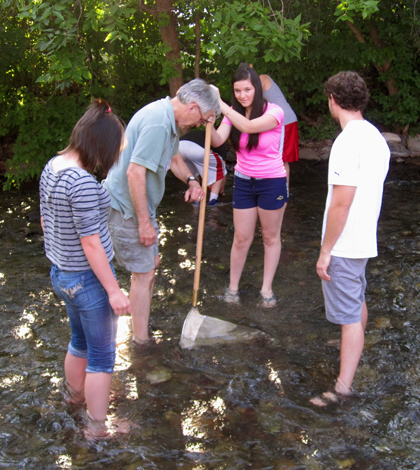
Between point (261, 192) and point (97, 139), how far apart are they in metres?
1.99

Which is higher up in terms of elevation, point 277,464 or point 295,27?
point 295,27

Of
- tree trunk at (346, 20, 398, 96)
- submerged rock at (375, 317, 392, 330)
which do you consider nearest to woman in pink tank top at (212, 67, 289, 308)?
submerged rock at (375, 317, 392, 330)

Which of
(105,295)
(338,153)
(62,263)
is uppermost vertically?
(338,153)

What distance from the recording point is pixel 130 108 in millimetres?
9930

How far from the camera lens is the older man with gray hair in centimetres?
306

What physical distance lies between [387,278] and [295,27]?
2968 millimetres

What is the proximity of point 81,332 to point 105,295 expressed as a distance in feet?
1.06

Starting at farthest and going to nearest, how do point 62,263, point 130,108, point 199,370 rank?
point 130,108 < point 199,370 < point 62,263

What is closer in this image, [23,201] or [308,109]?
[23,201]

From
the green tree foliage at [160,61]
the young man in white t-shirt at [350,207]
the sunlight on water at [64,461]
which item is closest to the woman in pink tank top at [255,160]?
the young man in white t-shirt at [350,207]

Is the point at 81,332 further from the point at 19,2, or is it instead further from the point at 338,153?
the point at 19,2

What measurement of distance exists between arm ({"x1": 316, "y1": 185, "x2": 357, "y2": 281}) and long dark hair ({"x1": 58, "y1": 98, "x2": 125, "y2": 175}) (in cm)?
125

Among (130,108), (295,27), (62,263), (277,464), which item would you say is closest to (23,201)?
(130,108)

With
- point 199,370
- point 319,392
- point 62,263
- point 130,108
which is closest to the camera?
point 62,263
